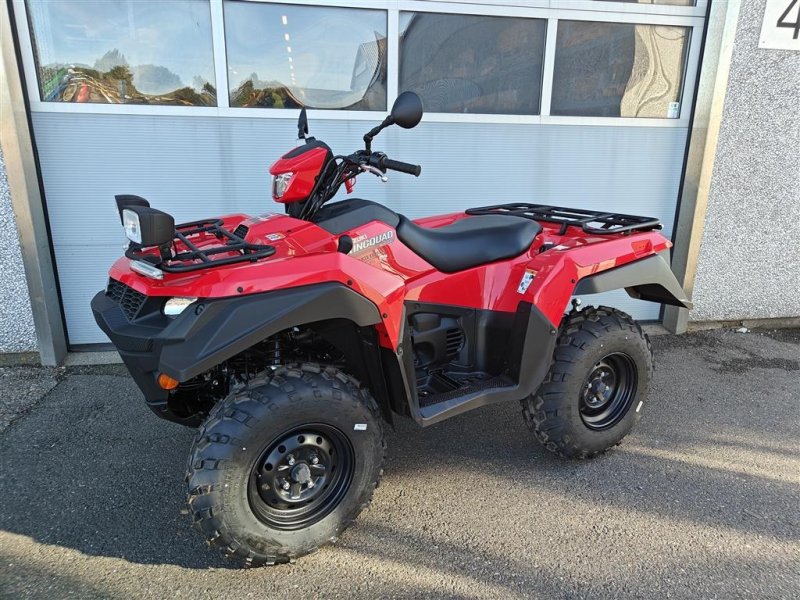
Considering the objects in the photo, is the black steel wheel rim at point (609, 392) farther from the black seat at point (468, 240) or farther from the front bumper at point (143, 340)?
the front bumper at point (143, 340)

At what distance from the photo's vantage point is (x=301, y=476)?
2.16 meters

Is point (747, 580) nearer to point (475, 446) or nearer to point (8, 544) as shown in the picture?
point (475, 446)

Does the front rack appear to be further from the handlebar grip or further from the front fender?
the handlebar grip

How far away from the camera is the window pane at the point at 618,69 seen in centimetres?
451

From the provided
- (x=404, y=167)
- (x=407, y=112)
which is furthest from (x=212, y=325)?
(x=407, y=112)

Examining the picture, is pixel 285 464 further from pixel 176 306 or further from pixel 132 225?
pixel 132 225

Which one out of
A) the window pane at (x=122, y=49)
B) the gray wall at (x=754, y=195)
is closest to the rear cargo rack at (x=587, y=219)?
A: the gray wall at (x=754, y=195)

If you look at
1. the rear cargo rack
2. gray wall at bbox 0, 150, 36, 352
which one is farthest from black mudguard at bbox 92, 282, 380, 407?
gray wall at bbox 0, 150, 36, 352

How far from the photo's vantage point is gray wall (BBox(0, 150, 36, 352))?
3883 millimetres

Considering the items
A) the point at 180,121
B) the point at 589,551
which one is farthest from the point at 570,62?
the point at 589,551

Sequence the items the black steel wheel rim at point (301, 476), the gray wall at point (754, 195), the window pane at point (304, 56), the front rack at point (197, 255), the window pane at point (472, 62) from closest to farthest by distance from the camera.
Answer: the front rack at point (197, 255) → the black steel wheel rim at point (301, 476) → the window pane at point (304, 56) → the window pane at point (472, 62) → the gray wall at point (754, 195)

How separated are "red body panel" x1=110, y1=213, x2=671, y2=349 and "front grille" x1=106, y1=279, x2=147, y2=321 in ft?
0.17

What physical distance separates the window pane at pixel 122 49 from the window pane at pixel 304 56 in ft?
0.77

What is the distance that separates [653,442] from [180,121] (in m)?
3.84
